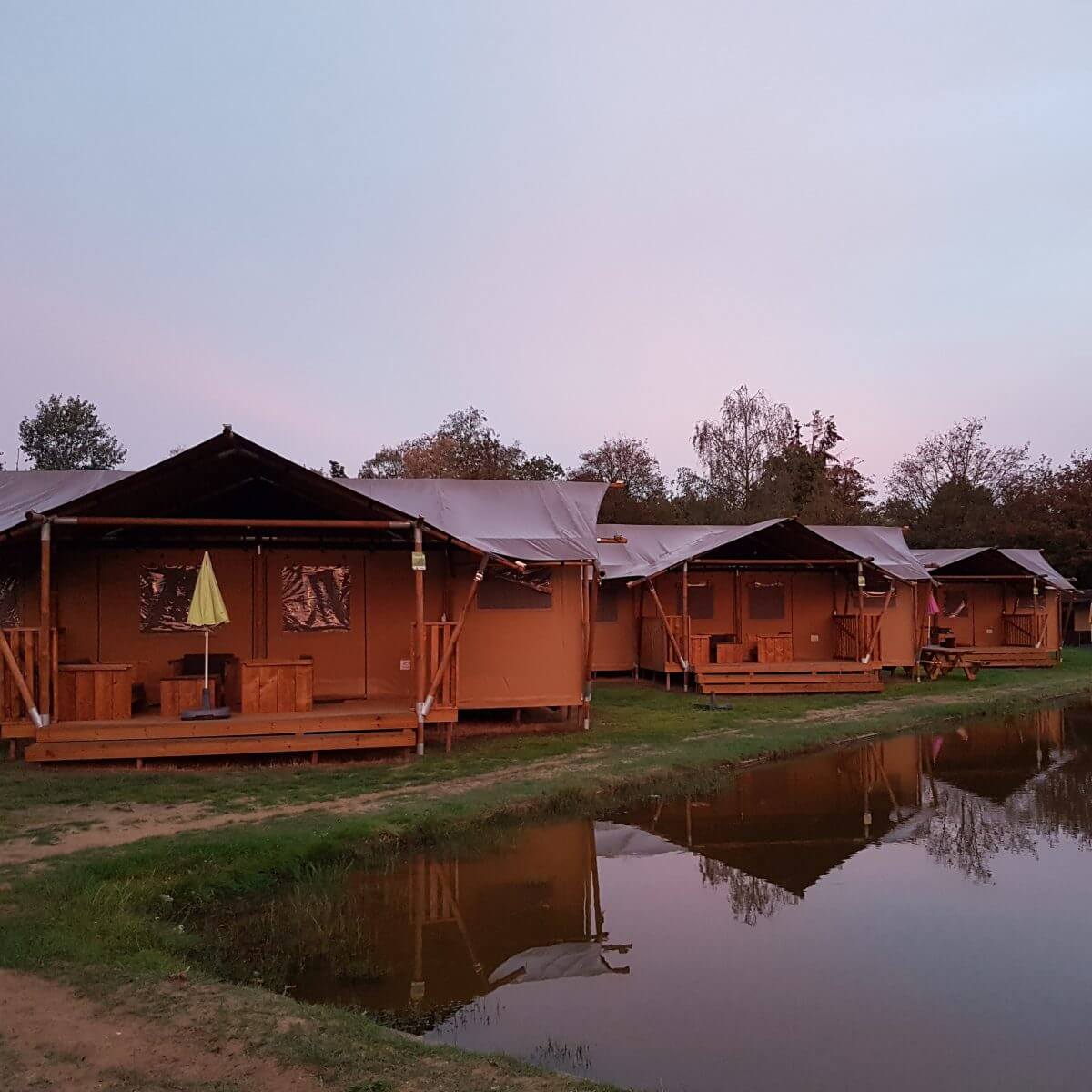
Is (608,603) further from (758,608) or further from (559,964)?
(559,964)

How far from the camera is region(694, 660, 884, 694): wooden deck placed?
771 inches

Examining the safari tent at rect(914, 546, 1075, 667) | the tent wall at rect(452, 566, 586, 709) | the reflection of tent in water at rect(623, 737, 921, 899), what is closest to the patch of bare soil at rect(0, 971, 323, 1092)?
the reflection of tent in water at rect(623, 737, 921, 899)

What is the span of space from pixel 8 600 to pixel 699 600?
13.9 metres

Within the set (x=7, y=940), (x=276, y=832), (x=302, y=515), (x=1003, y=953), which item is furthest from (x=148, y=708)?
(x=1003, y=953)

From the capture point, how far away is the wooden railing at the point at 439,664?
12281mm

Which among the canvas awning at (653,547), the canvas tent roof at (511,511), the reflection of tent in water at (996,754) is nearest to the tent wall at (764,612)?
the canvas awning at (653,547)

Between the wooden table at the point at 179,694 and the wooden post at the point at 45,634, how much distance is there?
130 centimetres

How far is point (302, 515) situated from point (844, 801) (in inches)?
309

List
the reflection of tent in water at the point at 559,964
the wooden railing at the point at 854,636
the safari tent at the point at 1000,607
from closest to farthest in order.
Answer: the reflection of tent in water at the point at 559,964 < the wooden railing at the point at 854,636 < the safari tent at the point at 1000,607

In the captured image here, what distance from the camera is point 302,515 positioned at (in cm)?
1315

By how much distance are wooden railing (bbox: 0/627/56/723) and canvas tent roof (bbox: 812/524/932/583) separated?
17247 millimetres

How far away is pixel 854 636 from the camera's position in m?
21.8

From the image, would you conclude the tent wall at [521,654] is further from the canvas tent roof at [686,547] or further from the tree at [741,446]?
the tree at [741,446]

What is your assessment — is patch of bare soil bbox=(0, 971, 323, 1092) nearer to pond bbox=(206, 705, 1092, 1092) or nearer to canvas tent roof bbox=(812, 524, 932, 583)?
pond bbox=(206, 705, 1092, 1092)
